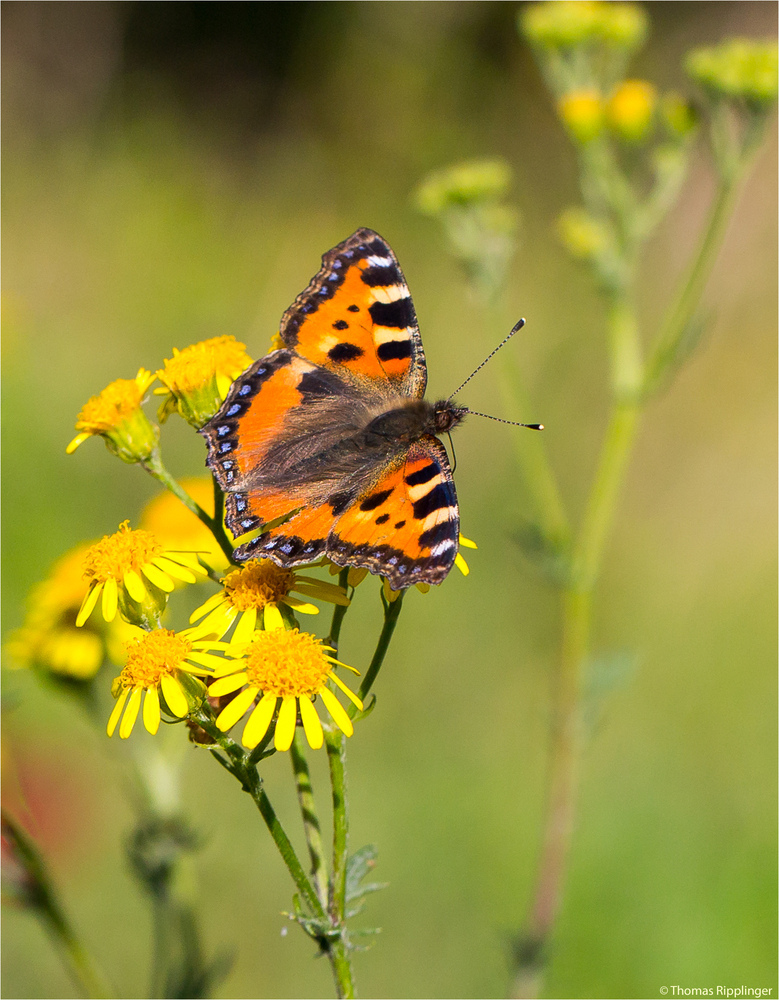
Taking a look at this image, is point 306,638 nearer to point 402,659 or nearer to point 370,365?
point 370,365

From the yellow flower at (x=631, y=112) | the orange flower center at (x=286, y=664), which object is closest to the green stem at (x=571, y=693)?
the yellow flower at (x=631, y=112)

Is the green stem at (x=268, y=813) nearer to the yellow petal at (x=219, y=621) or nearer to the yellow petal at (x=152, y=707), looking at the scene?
the yellow petal at (x=152, y=707)

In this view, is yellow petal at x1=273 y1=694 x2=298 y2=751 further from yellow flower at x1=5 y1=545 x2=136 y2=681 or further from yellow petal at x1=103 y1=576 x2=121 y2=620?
yellow flower at x1=5 y1=545 x2=136 y2=681

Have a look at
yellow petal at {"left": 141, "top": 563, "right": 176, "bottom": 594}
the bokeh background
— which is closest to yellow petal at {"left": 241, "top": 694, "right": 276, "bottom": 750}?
yellow petal at {"left": 141, "top": 563, "right": 176, "bottom": 594}

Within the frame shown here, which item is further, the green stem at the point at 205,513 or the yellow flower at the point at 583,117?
the yellow flower at the point at 583,117

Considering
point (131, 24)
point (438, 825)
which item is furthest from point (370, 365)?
point (131, 24)

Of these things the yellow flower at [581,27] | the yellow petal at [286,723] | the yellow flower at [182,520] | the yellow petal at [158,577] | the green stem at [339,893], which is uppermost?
the yellow flower at [581,27]
